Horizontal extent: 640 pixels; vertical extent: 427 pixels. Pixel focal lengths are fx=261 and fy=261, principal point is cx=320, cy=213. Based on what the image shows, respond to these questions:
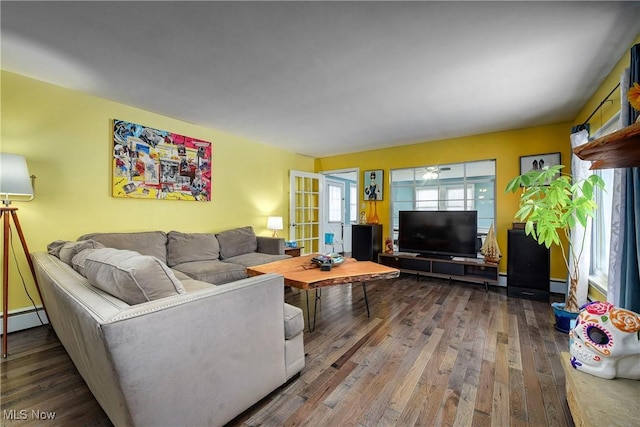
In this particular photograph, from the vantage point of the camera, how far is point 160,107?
3.18 meters

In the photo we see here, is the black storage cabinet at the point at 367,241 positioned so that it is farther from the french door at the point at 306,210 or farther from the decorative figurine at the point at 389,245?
the french door at the point at 306,210

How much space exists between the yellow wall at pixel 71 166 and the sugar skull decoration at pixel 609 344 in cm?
411

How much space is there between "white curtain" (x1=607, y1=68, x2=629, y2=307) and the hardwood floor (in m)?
0.66

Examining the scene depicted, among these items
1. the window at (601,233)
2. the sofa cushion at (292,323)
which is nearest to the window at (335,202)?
the window at (601,233)

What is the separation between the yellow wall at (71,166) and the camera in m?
2.50

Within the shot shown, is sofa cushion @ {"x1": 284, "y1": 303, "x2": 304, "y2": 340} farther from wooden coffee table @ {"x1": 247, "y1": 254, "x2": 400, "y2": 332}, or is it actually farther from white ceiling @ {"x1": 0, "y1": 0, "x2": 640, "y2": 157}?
white ceiling @ {"x1": 0, "y1": 0, "x2": 640, "y2": 157}

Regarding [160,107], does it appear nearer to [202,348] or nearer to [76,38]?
[76,38]

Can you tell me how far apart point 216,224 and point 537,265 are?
454cm

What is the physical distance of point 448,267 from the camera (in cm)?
412

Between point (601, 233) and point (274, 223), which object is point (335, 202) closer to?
point (274, 223)

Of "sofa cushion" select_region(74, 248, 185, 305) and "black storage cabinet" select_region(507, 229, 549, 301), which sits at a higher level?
"sofa cushion" select_region(74, 248, 185, 305)

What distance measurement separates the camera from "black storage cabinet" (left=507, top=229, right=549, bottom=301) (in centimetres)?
334

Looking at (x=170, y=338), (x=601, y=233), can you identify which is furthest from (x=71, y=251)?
(x=601, y=233)

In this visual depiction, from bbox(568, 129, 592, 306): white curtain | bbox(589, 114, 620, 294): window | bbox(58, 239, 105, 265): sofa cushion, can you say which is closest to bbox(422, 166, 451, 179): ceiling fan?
bbox(568, 129, 592, 306): white curtain
